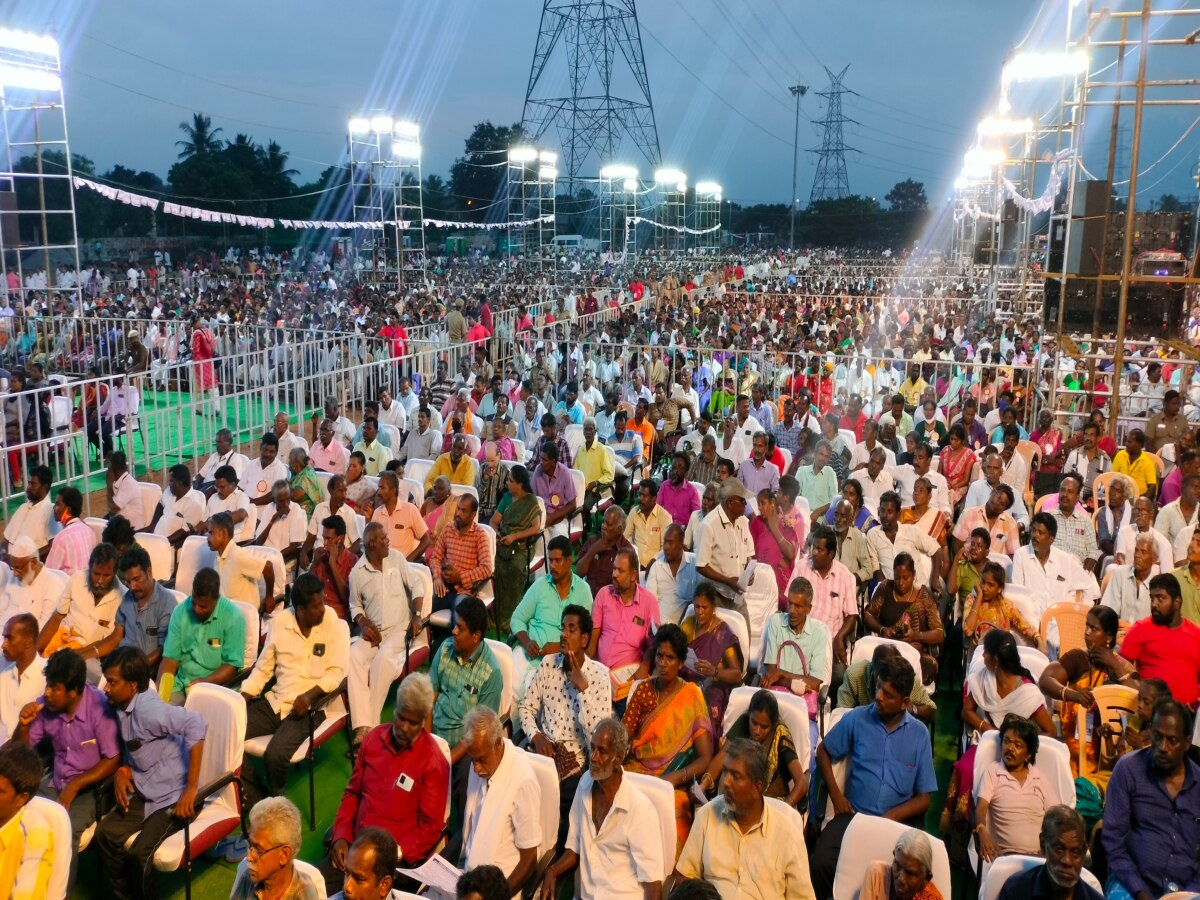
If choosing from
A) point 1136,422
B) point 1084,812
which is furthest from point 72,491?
point 1136,422

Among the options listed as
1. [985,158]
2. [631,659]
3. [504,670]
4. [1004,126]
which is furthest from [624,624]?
[985,158]

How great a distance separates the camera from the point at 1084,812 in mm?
4418

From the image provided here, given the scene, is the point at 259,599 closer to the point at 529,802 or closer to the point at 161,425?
the point at 529,802

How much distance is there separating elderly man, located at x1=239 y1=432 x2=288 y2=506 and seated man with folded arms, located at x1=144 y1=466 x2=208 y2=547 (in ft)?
2.63

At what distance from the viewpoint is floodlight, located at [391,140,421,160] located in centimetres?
2987

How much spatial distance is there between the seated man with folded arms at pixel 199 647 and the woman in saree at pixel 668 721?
90.2 inches

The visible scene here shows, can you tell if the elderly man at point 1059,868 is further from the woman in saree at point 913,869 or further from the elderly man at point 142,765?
the elderly man at point 142,765

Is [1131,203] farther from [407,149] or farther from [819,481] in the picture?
[407,149]

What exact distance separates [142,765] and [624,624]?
2607 mm

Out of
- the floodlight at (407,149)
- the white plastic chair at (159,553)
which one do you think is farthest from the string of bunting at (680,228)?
the white plastic chair at (159,553)

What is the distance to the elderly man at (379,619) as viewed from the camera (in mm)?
5848

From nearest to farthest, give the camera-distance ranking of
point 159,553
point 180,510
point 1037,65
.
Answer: point 159,553 → point 180,510 → point 1037,65

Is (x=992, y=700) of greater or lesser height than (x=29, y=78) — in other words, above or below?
below

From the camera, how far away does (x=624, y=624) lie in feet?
18.7
